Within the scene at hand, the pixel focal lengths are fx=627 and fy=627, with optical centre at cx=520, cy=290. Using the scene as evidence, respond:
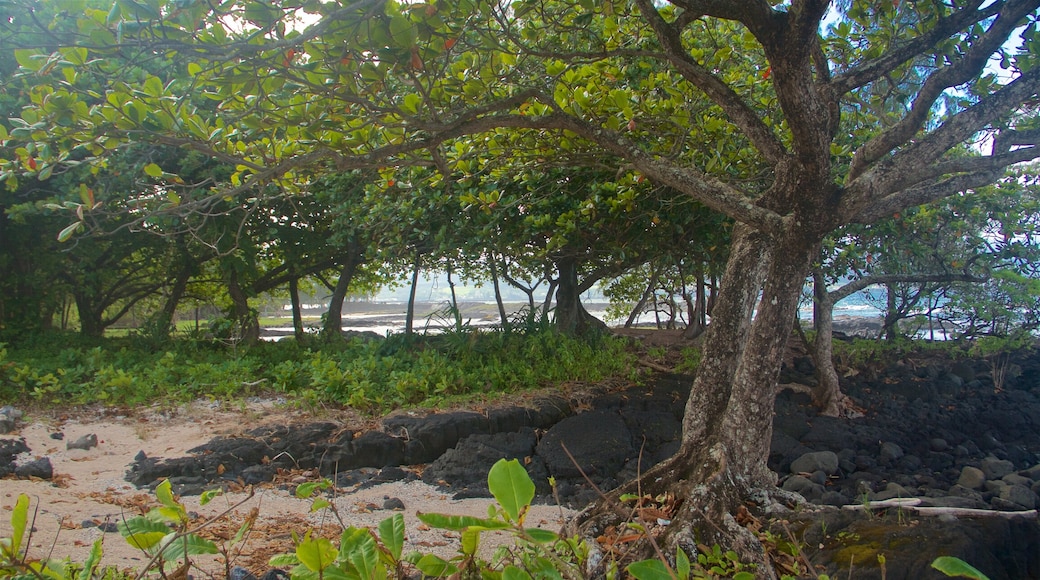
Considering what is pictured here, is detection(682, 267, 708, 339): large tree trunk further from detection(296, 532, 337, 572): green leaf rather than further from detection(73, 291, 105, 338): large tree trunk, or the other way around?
detection(73, 291, 105, 338): large tree trunk

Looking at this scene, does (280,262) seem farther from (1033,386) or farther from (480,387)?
(1033,386)

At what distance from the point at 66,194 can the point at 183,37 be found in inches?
313

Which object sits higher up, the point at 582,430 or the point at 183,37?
the point at 183,37

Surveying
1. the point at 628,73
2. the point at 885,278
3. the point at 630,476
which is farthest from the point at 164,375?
the point at 885,278

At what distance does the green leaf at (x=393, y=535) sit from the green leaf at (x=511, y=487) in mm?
288

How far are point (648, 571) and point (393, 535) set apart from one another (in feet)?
1.90

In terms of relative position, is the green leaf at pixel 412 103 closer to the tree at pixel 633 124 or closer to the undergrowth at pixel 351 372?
the tree at pixel 633 124

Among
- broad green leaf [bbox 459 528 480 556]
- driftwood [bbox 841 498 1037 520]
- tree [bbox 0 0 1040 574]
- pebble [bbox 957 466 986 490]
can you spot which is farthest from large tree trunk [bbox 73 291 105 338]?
pebble [bbox 957 466 986 490]

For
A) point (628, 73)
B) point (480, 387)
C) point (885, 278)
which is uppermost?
point (628, 73)

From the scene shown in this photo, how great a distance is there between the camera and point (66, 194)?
876cm

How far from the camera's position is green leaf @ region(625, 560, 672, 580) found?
47.0 inches

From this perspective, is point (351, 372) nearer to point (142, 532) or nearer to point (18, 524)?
point (142, 532)

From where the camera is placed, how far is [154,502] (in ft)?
13.0

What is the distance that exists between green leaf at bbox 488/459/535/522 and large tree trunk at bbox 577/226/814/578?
73.3 inches
